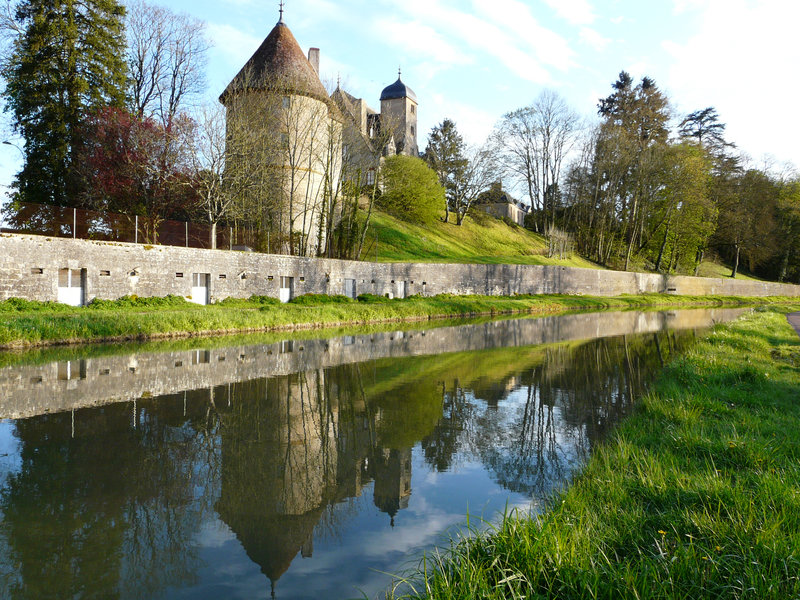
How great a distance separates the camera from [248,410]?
8.52 metres

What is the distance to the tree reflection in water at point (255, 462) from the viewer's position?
4.11 m

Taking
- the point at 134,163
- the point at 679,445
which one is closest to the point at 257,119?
the point at 134,163

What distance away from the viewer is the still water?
4012 millimetres

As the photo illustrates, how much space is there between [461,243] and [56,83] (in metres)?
30.6

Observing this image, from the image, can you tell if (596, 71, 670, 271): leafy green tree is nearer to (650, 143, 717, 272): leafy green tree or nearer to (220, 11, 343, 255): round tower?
(650, 143, 717, 272): leafy green tree

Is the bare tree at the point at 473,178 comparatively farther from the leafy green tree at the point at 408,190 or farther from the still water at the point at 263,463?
the still water at the point at 263,463

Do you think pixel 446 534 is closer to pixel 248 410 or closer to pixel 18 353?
pixel 248 410

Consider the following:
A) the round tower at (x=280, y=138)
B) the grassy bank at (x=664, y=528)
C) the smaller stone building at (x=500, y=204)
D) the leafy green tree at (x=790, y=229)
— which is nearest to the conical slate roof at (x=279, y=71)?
the round tower at (x=280, y=138)

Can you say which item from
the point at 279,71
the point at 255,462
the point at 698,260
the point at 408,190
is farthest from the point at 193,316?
the point at 698,260

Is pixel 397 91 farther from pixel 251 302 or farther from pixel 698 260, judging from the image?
pixel 251 302

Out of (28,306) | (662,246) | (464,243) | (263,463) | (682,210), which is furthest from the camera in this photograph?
(662,246)

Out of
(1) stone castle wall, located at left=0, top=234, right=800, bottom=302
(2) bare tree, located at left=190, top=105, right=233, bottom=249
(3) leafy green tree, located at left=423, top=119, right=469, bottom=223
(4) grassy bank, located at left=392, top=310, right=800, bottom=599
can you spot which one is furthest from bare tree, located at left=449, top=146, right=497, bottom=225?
(4) grassy bank, located at left=392, top=310, right=800, bottom=599

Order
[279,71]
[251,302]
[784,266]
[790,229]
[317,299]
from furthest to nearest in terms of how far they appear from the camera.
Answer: [784,266] < [790,229] < [279,71] < [317,299] < [251,302]

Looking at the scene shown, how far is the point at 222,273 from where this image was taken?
23719 mm
